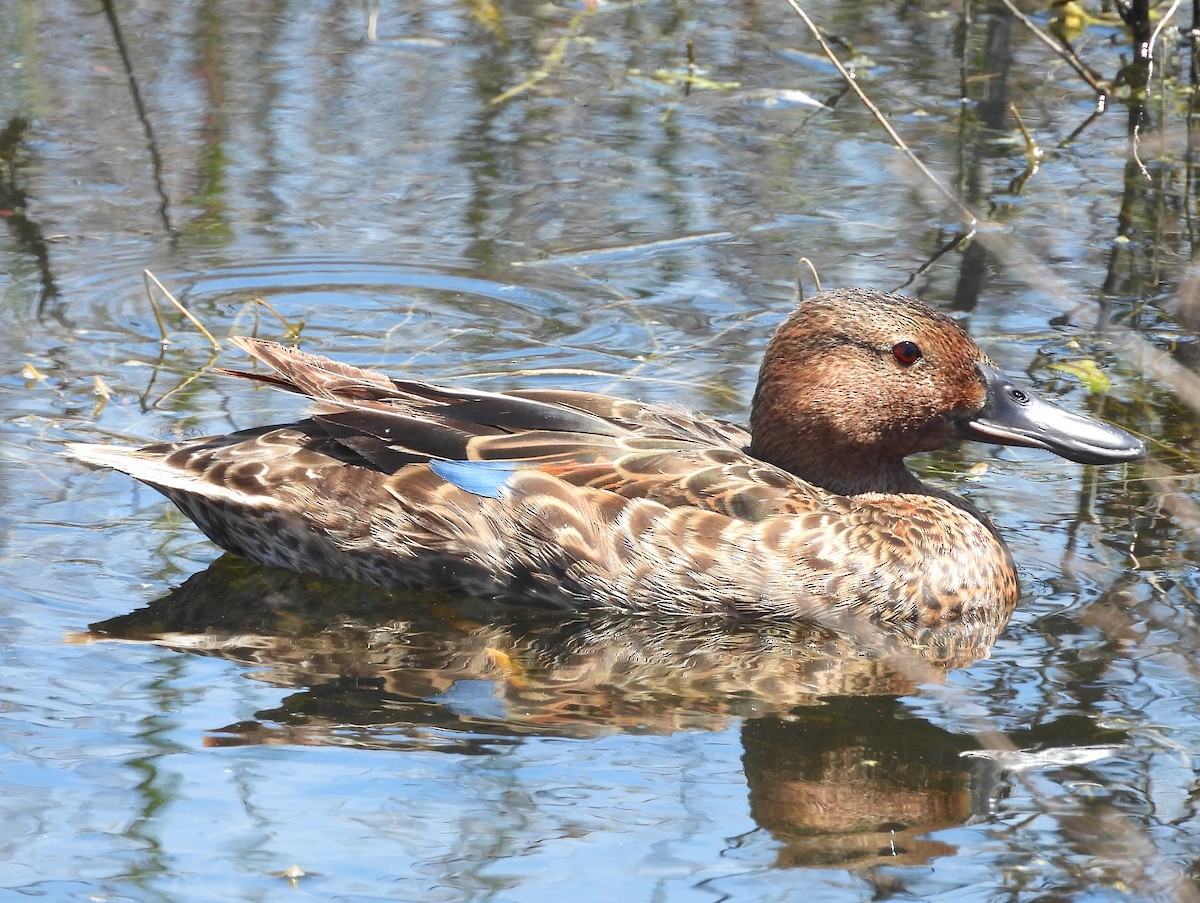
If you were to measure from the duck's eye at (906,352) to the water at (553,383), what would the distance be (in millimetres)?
826

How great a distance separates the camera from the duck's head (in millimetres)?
6500

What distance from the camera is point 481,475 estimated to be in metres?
6.37

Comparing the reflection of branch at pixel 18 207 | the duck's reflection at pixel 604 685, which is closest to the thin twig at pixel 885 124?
the duck's reflection at pixel 604 685

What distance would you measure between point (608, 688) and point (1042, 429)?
1903mm

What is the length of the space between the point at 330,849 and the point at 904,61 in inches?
349

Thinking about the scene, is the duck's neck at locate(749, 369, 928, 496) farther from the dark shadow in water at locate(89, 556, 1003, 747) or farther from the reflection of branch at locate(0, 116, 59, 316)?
the reflection of branch at locate(0, 116, 59, 316)

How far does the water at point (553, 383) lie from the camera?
4734 millimetres

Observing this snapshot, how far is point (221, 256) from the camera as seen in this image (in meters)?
9.19

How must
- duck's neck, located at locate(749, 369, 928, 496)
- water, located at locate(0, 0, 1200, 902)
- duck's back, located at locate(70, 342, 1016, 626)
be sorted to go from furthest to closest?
duck's neck, located at locate(749, 369, 928, 496), duck's back, located at locate(70, 342, 1016, 626), water, located at locate(0, 0, 1200, 902)

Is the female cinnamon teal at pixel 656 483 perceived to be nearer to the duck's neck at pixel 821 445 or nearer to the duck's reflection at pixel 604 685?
the duck's neck at pixel 821 445

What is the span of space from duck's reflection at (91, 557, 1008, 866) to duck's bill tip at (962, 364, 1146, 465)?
812mm

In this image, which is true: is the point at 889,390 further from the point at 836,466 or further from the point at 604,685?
the point at 604,685

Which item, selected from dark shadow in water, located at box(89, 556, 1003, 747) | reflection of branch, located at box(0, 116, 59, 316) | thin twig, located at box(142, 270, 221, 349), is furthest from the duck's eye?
reflection of branch, located at box(0, 116, 59, 316)

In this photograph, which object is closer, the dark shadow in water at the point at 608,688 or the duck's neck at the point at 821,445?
the dark shadow in water at the point at 608,688
